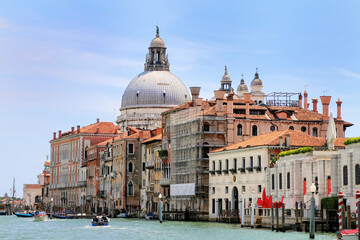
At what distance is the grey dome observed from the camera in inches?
4675

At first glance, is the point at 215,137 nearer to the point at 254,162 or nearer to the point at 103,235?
the point at 254,162

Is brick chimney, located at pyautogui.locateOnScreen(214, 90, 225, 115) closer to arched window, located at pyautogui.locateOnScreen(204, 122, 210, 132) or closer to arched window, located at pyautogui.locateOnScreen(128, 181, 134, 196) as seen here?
arched window, located at pyautogui.locateOnScreen(204, 122, 210, 132)

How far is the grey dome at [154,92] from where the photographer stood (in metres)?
119

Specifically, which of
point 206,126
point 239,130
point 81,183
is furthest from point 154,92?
point 239,130

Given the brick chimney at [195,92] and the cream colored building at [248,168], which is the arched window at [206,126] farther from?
the brick chimney at [195,92]

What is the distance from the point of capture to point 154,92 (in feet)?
390

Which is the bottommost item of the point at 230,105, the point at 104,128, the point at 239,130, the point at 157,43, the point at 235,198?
the point at 235,198

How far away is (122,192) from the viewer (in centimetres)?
9562

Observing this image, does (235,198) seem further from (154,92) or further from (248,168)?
Answer: (154,92)

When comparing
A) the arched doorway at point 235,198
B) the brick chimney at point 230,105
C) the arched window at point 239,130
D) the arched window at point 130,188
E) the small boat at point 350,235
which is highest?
the brick chimney at point 230,105

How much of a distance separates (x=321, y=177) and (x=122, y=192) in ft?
161

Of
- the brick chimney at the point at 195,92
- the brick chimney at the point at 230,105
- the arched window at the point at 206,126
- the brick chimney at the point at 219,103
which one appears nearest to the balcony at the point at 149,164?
the brick chimney at the point at 195,92

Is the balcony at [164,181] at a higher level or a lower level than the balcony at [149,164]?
lower

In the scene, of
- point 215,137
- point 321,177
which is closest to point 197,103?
point 215,137
